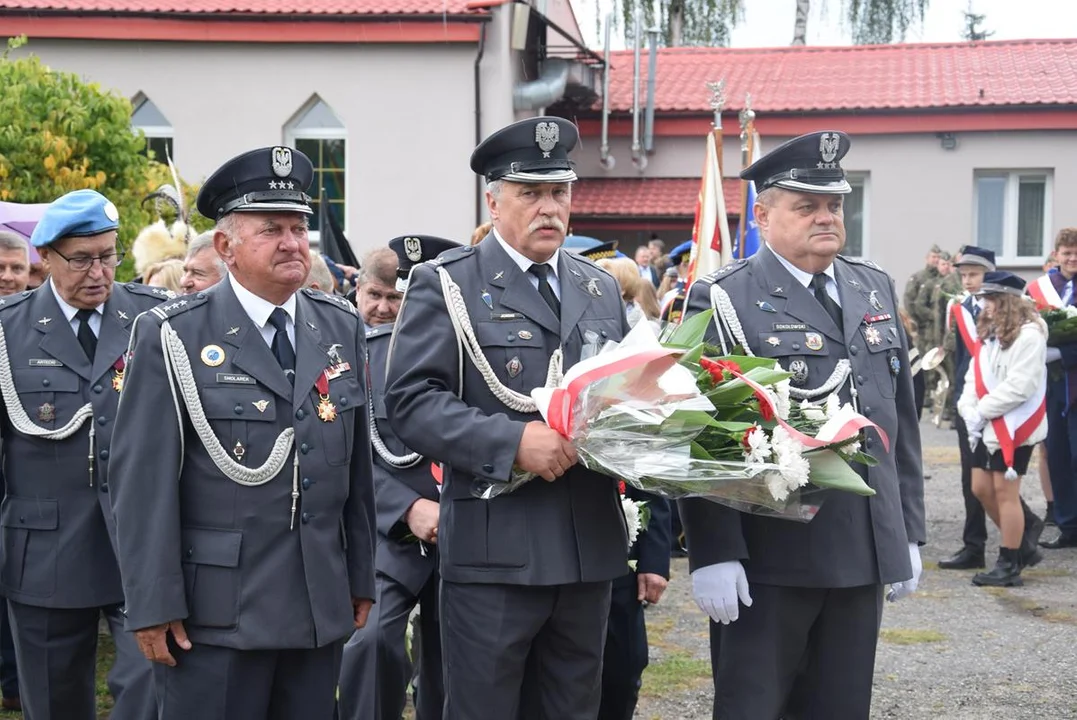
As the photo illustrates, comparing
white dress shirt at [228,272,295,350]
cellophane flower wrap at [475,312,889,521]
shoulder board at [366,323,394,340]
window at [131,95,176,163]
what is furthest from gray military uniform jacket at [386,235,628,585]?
window at [131,95,176,163]

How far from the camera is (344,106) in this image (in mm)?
20938

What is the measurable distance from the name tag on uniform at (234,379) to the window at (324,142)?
17.7 meters

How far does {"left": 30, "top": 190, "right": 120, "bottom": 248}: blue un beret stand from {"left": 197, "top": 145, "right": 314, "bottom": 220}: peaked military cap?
1.14 metres

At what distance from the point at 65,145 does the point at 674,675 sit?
5694mm

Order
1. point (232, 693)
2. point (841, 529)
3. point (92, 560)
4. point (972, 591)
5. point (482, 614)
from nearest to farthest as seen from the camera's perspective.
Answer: point (232, 693)
point (482, 614)
point (841, 529)
point (92, 560)
point (972, 591)

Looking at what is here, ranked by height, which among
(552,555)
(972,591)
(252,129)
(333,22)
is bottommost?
(972,591)

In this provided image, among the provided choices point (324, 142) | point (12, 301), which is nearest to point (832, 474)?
point (12, 301)

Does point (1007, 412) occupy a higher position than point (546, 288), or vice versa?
point (546, 288)

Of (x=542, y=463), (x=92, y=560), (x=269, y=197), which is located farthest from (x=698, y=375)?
(x=92, y=560)

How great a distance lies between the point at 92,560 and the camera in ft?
15.9

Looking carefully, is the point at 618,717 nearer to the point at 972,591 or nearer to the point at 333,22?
the point at 972,591

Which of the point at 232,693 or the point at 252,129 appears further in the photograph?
the point at 252,129

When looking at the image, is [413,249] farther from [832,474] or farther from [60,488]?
[832,474]

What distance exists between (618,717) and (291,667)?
186cm
